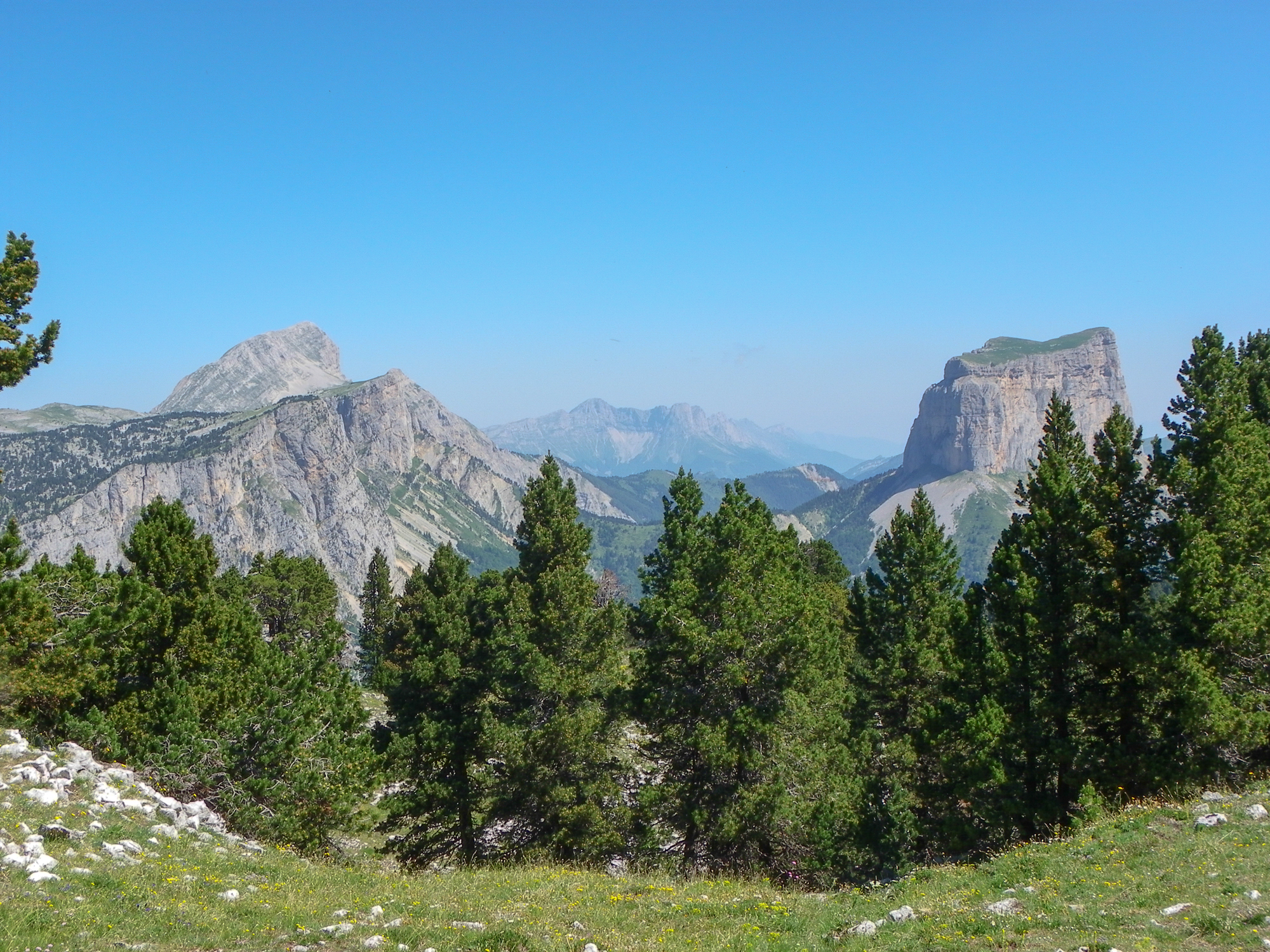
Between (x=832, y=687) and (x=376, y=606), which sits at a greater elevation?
(x=832, y=687)

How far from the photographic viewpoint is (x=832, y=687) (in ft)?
90.1

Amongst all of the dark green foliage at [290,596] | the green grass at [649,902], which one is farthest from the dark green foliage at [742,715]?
the dark green foliage at [290,596]

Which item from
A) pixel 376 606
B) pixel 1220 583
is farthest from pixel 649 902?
pixel 376 606

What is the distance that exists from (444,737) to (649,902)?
13.7 m

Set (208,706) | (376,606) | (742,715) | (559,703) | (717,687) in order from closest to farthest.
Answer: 1. (208,706)
2. (742,715)
3. (717,687)
4. (559,703)
5. (376,606)

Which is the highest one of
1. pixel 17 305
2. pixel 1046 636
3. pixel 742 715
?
pixel 17 305

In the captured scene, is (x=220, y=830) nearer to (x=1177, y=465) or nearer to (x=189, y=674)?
(x=189, y=674)

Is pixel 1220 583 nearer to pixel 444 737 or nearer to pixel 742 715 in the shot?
pixel 742 715

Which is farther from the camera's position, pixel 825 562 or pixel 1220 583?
pixel 825 562

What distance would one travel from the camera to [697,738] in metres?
23.1

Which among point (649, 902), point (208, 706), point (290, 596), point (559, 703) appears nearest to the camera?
point (649, 902)

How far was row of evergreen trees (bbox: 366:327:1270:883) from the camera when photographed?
22.4 meters

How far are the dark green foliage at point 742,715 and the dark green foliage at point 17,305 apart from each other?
16.9 metres

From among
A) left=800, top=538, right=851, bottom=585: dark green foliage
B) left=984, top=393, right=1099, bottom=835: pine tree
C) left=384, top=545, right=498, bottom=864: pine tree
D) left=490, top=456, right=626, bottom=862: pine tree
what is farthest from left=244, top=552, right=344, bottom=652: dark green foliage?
left=984, top=393, right=1099, bottom=835: pine tree
